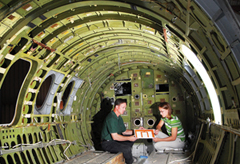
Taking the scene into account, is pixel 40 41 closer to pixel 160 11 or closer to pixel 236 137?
pixel 160 11

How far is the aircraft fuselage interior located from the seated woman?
0.79 feet

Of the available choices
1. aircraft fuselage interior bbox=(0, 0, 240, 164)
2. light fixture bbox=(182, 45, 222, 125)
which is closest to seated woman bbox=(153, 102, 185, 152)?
aircraft fuselage interior bbox=(0, 0, 240, 164)

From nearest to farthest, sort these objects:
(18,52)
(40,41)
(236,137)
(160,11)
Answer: (236,137), (160,11), (18,52), (40,41)

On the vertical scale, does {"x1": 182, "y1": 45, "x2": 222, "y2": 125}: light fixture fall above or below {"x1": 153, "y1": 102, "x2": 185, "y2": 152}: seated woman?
above

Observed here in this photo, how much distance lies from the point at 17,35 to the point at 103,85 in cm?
648

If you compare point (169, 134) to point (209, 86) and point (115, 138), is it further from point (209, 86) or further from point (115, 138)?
point (209, 86)

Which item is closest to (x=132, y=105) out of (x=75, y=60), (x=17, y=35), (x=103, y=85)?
(x=103, y=85)

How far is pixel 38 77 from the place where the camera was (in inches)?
262

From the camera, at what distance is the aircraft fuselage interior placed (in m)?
3.60

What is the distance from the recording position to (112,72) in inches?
426

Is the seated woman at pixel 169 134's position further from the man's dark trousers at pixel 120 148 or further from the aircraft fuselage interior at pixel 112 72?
the man's dark trousers at pixel 120 148

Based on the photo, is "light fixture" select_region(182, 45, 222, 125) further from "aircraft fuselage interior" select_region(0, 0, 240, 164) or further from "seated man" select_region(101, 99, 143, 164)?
"seated man" select_region(101, 99, 143, 164)

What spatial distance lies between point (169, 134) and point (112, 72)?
14.3ft

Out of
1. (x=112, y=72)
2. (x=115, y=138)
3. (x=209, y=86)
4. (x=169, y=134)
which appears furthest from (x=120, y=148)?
(x=112, y=72)
